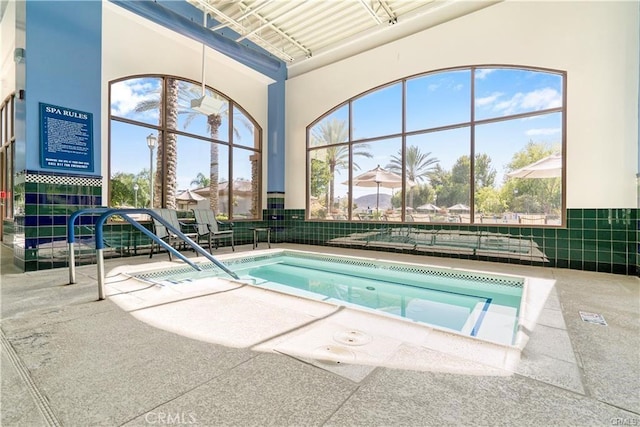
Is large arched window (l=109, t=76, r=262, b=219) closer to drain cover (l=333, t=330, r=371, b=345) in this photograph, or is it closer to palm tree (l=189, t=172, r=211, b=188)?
palm tree (l=189, t=172, r=211, b=188)

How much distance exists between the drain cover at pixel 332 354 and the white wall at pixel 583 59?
15.2 ft

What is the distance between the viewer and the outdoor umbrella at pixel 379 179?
6307 mm

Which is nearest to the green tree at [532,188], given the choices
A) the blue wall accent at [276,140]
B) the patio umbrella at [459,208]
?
the patio umbrella at [459,208]

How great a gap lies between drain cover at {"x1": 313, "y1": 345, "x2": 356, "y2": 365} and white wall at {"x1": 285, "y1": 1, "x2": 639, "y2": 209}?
4.63 meters

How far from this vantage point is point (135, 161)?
17.7 feet

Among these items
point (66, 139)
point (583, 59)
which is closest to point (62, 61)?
point (66, 139)

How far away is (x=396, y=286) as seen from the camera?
423 centimetres

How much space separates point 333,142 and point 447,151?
8.82 ft

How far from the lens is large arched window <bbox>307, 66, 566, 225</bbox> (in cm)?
478

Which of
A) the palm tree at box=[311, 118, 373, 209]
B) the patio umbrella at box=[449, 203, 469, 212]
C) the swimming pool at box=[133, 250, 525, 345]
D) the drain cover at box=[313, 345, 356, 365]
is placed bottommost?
the swimming pool at box=[133, 250, 525, 345]

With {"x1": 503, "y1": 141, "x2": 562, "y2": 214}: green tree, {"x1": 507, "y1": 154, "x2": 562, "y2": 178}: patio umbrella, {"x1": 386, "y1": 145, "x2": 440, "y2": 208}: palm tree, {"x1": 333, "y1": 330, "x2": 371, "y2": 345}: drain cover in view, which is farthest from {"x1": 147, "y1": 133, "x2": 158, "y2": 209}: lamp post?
{"x1": 507, "y1": 154, "x2": 562, "y2": 178}: patio umbrella

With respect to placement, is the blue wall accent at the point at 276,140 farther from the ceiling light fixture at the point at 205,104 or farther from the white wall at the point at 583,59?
the white wall at the point at 583,59

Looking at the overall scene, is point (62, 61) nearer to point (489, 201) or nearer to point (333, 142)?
point (333, 142)

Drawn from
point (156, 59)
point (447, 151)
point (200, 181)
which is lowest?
point (200, 181)
